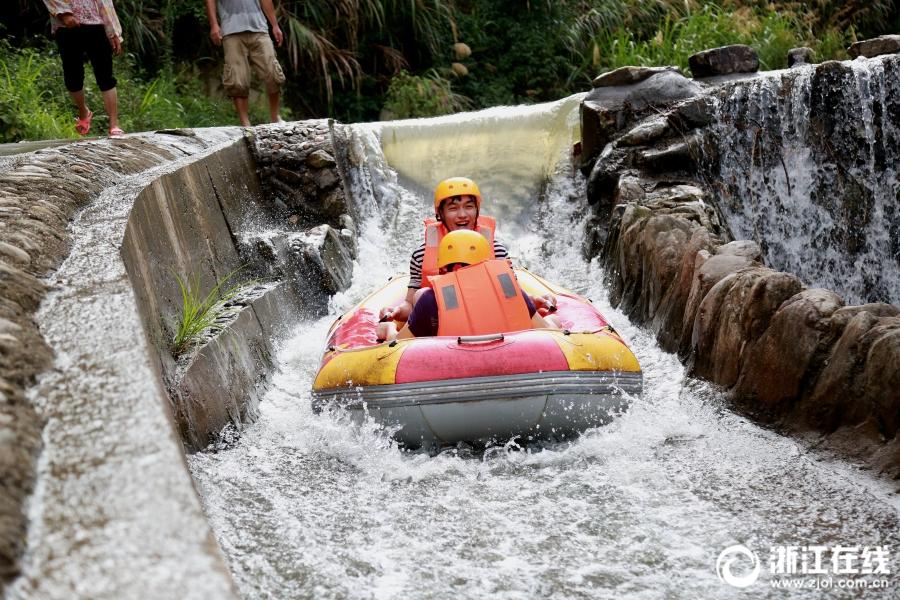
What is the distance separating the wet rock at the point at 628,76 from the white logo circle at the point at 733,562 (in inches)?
227

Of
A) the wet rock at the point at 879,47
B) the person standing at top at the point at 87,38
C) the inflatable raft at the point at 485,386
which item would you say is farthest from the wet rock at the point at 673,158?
the person standing at top at the point at 87,38

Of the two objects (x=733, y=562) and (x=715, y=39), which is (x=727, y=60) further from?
(x=733, y=562)

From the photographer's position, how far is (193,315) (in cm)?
434

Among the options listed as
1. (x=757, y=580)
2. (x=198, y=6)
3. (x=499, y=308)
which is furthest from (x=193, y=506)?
(x=198, y=6)

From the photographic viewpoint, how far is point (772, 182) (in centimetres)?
747

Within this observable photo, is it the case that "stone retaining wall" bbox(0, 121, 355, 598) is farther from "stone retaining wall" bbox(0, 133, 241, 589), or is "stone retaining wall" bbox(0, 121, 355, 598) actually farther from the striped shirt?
the striped shirt

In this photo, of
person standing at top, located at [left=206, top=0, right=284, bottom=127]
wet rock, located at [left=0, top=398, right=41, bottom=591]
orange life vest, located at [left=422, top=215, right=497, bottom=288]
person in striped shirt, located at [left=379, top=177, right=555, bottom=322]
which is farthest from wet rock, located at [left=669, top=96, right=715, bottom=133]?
wet rock, located at [left=0, top=398, right=41, bottom=591]

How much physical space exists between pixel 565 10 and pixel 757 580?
1294 cm

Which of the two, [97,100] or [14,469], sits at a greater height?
[97,100]

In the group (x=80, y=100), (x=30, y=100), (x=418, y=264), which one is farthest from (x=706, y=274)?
(x=30, y=100)

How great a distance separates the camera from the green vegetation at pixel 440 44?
1181 cm

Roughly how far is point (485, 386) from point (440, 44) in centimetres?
1119

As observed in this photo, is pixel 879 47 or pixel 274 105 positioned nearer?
pixel 879 47

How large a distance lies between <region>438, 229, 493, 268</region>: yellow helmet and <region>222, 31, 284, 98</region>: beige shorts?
4.54 meters
